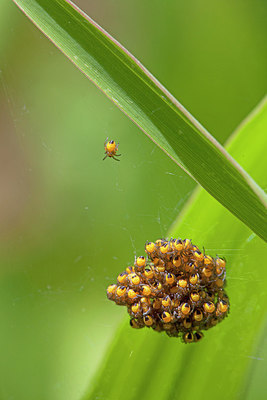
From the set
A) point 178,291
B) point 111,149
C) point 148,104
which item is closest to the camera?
point 148,104

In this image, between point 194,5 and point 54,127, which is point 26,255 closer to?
point 54,127

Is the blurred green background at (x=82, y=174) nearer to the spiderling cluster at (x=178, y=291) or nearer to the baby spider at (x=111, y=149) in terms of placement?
the baby spider at (x=111, y=149)

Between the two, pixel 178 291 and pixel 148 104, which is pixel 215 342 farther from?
pixel 148 104

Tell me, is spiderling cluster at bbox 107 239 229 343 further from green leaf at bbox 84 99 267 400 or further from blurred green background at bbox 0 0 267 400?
blurred green background at bbox 0 0 267 400

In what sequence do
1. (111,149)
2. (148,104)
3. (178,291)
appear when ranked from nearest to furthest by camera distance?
(148,104)
(178,291)
(111,149)

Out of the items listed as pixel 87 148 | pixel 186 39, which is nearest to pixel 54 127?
pixel 87 148

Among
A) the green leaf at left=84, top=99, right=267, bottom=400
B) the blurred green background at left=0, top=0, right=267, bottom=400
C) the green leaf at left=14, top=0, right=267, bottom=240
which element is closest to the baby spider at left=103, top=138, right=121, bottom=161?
the blurred green background at left=0, top=0, right=267, bottom=400

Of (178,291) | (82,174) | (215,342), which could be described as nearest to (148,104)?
(178,291)
